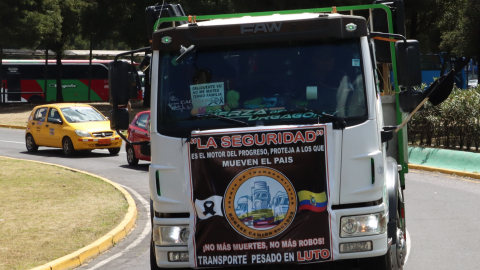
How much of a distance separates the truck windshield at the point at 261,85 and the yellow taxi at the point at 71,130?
53.0 ft

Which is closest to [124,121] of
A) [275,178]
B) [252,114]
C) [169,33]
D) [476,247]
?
[169,33]

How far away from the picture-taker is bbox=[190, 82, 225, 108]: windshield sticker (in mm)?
5348

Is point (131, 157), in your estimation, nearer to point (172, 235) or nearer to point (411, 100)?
point (172, 235)

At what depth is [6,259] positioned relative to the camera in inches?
308

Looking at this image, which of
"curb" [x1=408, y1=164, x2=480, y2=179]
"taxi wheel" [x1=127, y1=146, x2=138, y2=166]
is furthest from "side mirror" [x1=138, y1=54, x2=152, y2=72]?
"taxi wheel" [x1=127, y1=146, x2=138, y2=166]

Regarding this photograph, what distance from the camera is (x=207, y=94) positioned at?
5.38 m

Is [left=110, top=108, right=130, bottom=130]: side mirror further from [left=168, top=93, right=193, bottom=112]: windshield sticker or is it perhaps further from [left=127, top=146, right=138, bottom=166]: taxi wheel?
[left=127, top=146, right=138, bottom=166]: taxi wheel

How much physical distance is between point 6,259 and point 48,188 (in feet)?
20.1

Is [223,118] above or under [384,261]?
above

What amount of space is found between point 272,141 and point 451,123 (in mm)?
14397

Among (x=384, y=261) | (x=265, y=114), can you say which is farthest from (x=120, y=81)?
(x=384, y=261)

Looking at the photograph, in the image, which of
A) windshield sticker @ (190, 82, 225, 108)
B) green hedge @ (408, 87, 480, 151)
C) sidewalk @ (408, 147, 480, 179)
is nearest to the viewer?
windshield sticker @ (190, 82, 225, 108)

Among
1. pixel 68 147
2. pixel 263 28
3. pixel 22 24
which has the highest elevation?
pixel 22 24

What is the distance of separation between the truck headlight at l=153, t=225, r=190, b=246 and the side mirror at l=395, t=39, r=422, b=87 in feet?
7.36
